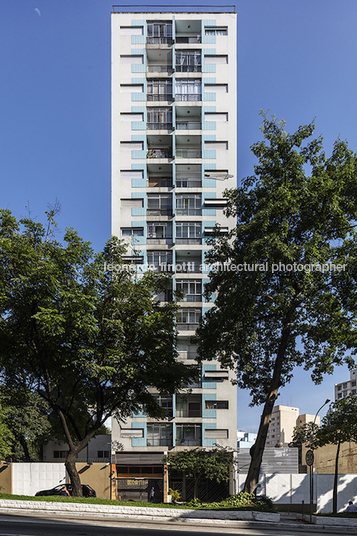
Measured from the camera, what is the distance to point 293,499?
31984mm

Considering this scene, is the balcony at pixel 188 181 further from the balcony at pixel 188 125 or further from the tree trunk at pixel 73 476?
the tree trunk at pixel 73 476

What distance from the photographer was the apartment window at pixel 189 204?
44.2 metres

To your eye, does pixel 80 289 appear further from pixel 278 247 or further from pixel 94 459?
pixel 94 459

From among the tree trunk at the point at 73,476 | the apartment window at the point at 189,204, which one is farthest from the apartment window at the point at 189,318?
the tree trunk at the point at 73,476

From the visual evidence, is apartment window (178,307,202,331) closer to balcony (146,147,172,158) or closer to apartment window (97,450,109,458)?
balcony (146,147,172,158)

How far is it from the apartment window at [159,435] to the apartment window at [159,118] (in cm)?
2612

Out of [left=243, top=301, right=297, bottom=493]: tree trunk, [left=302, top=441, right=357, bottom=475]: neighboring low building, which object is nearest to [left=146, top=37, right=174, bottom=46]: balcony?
[left=243, top=301, right=297, bottom=493]: tree trunk

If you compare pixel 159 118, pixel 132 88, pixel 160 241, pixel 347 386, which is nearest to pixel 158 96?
pixel 159 118

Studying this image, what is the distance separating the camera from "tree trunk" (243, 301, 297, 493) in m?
22.0

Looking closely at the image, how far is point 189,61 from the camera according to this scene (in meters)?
46.7

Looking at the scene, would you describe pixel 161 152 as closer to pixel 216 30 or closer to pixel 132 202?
pixel 132 202

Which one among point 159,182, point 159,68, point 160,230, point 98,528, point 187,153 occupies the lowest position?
point 98,528

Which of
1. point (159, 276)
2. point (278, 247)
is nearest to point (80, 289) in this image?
point (159, 276)

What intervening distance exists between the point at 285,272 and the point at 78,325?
30.7ft
